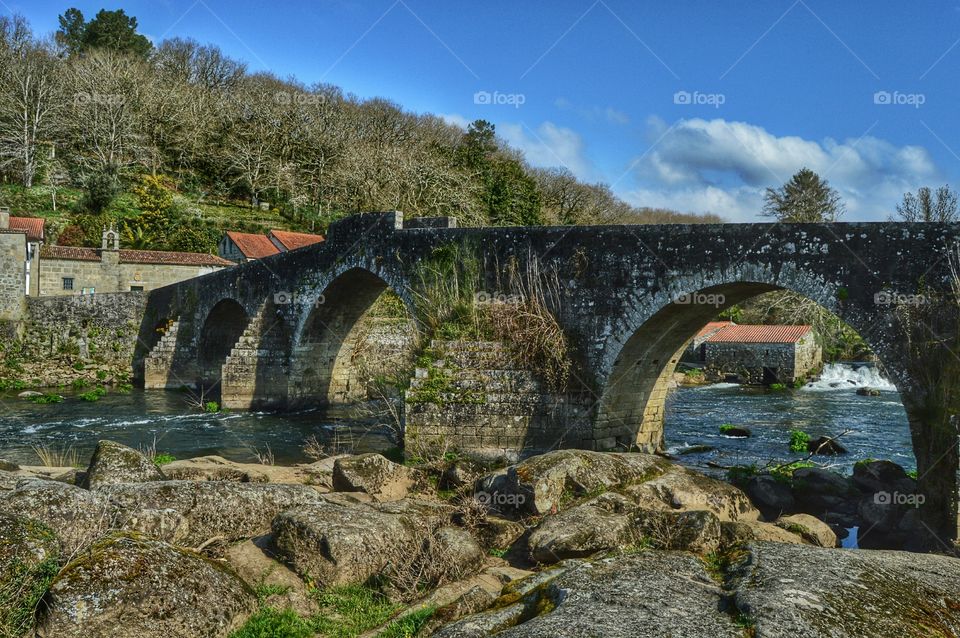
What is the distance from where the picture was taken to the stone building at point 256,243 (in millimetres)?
40375

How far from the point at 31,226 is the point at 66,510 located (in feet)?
112

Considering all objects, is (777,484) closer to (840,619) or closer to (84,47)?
(840,619)

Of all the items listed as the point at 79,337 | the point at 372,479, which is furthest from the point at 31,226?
the point at 372,479

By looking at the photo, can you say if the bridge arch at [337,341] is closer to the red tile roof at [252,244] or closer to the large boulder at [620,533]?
the large boulder at [620,533]

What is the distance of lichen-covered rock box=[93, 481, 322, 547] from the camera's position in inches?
273

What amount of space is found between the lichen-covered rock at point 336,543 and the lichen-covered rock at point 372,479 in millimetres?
2977

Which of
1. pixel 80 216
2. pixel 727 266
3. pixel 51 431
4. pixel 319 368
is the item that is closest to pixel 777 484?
pixel 727 266

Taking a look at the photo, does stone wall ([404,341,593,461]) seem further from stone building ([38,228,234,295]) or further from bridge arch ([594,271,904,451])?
stone building ([38,228,234,295])

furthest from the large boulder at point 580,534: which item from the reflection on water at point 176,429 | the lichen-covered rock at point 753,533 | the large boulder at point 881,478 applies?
the reflection on water at point 176,429

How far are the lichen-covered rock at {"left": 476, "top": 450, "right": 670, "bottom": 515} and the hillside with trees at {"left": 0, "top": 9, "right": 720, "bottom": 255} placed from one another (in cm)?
3312

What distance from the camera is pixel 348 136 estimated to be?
166 ft

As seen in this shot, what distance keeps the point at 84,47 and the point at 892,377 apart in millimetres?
64209

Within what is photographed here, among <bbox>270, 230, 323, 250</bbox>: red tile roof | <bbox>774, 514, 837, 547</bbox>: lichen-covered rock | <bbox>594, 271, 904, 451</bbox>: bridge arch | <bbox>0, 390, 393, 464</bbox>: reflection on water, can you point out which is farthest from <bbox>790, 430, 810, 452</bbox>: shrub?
<bbox>270, 230, 323, 250</bbox>: red tile roof

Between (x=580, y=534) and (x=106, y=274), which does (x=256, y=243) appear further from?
(x=580, y=534)
